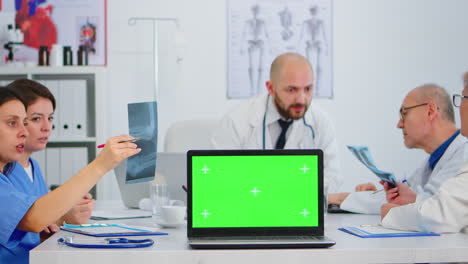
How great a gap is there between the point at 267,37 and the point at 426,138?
1.83 metres

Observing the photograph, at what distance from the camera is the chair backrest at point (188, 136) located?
2990mm

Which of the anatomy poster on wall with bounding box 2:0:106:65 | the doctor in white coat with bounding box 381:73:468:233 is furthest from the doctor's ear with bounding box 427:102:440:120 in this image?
the anatomy poster on wall with bounding box 2:0:106:65

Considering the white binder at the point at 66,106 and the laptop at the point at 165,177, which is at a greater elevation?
the white binder at the point at 66,106

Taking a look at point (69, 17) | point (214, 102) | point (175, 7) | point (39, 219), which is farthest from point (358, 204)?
point (69, 17)

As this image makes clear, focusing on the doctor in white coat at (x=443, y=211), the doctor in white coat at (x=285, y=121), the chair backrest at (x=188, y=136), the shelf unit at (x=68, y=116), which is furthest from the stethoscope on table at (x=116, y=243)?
the shelf unit at (x=68, y=116)

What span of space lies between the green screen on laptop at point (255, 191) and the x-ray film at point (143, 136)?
0.13 m

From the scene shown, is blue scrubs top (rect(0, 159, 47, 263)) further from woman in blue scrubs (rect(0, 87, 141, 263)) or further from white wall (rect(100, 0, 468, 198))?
white wall (rect(100, 0, 468, 198))

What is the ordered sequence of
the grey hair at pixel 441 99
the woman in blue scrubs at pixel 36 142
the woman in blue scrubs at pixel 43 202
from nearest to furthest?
the woman in blue scrubs at pixel 43 202, the woman in blue scrubs at pixel 36 142, the grey hair at pixel 441 99

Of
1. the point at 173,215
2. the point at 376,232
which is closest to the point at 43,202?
the point at 173,215

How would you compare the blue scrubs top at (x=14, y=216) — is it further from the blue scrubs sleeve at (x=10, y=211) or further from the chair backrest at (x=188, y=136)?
the chair backrest at (x=188, y=136)

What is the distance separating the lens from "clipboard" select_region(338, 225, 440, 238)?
1554 mm

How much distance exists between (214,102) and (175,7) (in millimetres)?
649

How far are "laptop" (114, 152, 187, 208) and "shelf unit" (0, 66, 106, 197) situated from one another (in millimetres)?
1434

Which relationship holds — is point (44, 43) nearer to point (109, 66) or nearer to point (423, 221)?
point (109, 66)
